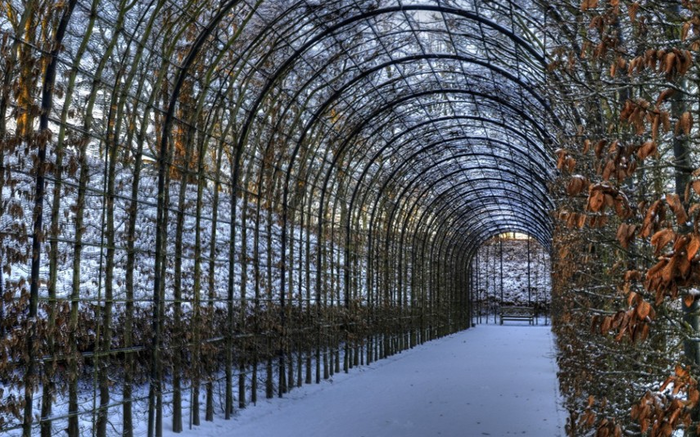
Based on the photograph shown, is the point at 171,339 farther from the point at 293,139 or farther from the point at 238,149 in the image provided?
the point at 293,139

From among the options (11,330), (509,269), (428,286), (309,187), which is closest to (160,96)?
(11,330)

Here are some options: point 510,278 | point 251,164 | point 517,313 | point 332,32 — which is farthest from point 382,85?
point 517,313

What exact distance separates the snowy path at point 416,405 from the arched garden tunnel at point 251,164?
2.33 feet

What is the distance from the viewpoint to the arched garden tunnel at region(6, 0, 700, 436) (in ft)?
20.7

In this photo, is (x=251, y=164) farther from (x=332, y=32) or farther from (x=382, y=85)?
(x=382, y=85)

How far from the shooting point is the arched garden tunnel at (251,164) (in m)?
6.32

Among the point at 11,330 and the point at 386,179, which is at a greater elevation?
the point at 386,179

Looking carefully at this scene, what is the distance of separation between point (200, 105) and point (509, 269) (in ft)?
156

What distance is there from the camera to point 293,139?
15.7 metres

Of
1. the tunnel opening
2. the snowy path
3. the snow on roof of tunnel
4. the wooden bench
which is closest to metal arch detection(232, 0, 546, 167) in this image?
the snow on roof of tunnel

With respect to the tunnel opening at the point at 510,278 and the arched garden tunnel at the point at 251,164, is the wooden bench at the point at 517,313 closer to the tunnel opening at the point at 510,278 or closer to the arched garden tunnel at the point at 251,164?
the tunnel opening at the point at 510,278

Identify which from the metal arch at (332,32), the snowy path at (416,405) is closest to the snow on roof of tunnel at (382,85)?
the metal arch at (332,32)

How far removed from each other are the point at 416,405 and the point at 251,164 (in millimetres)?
5811

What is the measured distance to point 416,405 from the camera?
14.3 meters
